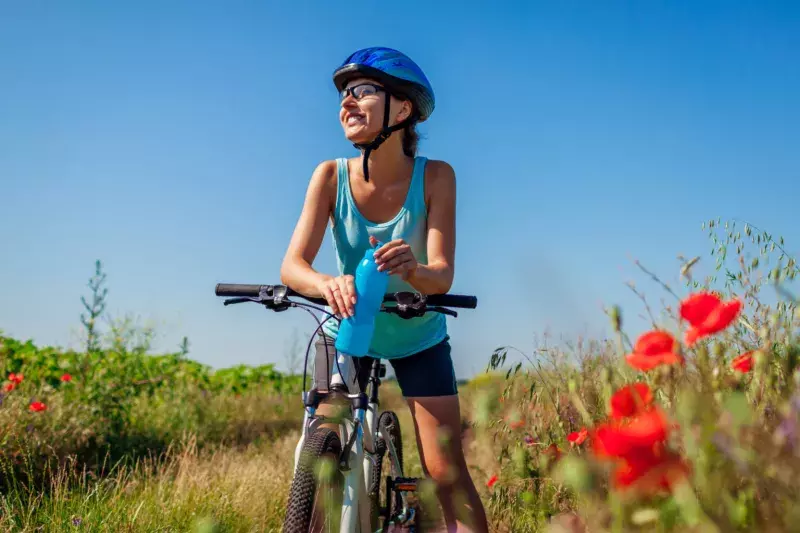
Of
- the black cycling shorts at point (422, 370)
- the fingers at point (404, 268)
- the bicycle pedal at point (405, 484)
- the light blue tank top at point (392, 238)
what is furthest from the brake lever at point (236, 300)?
the bicycle pedal at point (405, 484)

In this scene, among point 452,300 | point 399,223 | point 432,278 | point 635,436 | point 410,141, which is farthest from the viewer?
point 410,141

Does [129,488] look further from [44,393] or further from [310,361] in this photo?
[44,393]

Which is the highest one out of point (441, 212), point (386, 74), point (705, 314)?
point (386, 74)

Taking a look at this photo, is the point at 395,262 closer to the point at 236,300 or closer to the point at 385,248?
the point at 385,248

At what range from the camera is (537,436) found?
4191mm

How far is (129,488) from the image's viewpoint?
14.4 feet

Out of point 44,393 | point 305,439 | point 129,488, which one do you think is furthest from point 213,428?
point 305,439

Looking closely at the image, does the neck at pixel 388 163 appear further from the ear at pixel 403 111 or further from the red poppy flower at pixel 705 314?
the red poppy flower at pixel 705 314

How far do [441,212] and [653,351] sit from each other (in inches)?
79.7

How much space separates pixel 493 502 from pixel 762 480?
3004 millimetres

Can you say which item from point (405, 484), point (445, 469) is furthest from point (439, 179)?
point (405, 484)

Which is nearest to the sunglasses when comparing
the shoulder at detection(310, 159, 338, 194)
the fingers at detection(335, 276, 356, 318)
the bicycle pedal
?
the shoulder at detection(310, 159, 338, 194)

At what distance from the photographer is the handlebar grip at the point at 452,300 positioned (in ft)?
8.64

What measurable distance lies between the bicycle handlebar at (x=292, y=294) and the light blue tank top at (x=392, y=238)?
19.6 inches
